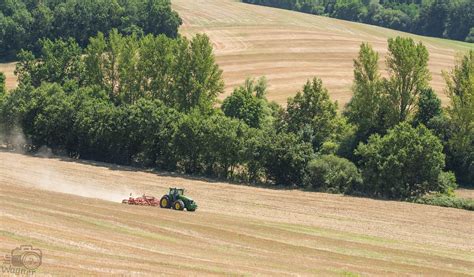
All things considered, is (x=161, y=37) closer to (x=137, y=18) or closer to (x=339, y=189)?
(x=339, y=189)

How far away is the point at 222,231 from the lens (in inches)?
1789

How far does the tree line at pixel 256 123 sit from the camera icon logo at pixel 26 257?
39799 millimetres

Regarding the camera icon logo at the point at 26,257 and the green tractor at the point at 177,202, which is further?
the green tractor at the point at 177,202

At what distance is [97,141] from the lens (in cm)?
8206

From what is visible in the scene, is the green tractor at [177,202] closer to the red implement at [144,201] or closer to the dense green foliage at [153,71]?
the red implement at [144,201]

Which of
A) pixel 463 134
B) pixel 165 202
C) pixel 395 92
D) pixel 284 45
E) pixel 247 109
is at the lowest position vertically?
pixel 165 202

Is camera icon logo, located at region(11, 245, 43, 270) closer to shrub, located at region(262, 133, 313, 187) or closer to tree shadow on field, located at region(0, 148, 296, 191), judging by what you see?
tree shadow on field, located at region(0, 148, 296, 191)

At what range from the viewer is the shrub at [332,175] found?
6900cm

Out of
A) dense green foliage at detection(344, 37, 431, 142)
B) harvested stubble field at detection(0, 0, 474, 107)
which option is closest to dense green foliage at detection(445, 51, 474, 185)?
dense green foliage at detection(344, 37, 431, 142)

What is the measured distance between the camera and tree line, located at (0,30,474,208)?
6894 centimetres

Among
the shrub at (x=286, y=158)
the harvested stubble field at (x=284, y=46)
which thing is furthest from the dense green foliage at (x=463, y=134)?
the harvested stubble field at (x=284, y=46)

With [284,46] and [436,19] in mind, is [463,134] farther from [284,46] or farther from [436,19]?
[436,19]

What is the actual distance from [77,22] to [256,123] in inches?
2233

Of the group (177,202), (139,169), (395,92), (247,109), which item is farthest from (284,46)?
(177,202)
